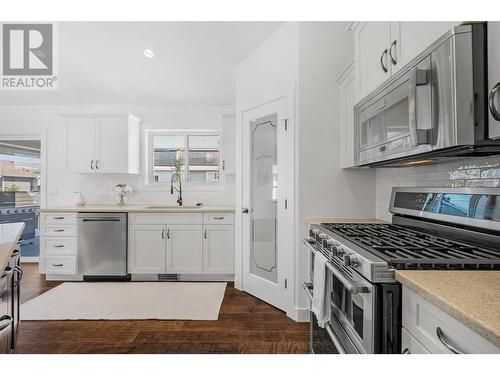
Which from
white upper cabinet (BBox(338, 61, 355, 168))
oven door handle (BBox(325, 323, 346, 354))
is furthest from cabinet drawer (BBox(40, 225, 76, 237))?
oven door handle (BBox(325, 323, 346, 354))

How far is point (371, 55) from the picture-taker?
192cm

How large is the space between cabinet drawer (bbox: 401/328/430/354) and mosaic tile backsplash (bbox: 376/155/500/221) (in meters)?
0.87

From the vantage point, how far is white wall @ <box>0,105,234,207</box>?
15.0 ft

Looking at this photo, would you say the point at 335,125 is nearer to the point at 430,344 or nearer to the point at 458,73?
the point at 458,73

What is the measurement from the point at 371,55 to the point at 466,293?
1570mm

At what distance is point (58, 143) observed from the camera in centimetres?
464

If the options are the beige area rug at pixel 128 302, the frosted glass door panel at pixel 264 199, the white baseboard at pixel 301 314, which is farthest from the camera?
the frosted glass door panel at pixel 264 199

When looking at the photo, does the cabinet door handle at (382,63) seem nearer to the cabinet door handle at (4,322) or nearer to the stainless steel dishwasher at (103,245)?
the cabinet door handle at (4,322)

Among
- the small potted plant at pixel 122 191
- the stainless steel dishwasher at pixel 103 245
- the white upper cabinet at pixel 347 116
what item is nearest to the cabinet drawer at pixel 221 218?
the stainless steel dishwasher at pixel 103 245

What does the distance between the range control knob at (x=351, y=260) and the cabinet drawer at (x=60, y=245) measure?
3656mm

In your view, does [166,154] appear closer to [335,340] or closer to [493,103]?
[335,340]

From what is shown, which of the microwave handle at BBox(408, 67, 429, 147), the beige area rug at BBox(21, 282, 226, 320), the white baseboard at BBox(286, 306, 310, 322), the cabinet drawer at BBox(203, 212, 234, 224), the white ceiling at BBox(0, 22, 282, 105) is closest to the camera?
the microwave handle at BBox(408, 67, 429, 147)

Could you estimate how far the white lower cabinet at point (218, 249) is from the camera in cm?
380

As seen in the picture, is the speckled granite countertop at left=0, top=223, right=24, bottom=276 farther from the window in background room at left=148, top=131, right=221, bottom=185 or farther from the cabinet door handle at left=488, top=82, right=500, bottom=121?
the window in background room at left=148, top=131, right=221, bottom=185
